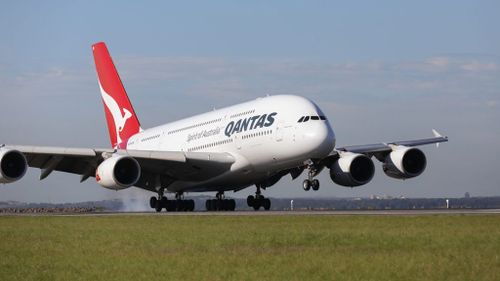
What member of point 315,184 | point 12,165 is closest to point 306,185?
point 315,184

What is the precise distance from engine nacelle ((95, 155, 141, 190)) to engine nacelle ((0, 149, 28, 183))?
3.08 m

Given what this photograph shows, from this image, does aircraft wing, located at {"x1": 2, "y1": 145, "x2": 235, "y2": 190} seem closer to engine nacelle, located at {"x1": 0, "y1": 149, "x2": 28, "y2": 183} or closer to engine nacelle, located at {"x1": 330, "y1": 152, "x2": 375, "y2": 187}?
engine nacelle, located at {"x1": 0, "y1": 149, "x2": 28, "y2": 183}

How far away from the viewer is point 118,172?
1489 inches

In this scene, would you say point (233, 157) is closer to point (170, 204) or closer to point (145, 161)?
point (145, 161)

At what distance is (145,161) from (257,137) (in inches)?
221

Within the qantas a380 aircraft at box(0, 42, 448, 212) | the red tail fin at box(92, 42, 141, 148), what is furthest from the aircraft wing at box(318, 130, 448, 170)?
the red tail fin at box(92, 42, 141, 148)

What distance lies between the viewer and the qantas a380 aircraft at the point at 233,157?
36.9 metres

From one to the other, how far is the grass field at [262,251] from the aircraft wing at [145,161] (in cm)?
1480

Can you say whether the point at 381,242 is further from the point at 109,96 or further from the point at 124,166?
the point at 109,96

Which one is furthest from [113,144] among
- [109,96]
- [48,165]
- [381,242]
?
[381,242]

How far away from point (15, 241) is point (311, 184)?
17450 millimetres

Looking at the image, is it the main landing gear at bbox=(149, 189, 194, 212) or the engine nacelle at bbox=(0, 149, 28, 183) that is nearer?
the engine nacelle at bbox=(0, 149, 28, 183)

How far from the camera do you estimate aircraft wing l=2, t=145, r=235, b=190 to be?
38.9 m

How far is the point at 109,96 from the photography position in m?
54.6
